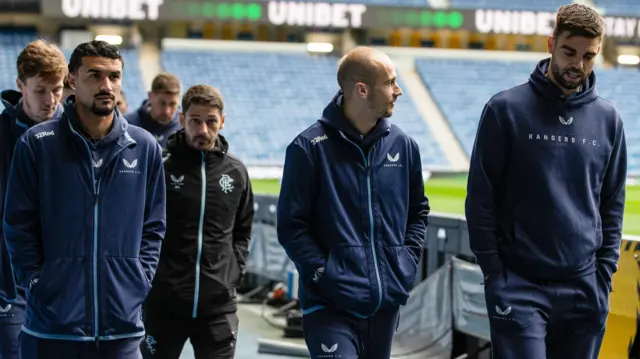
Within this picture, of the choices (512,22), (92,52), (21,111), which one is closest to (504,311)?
(92,52)

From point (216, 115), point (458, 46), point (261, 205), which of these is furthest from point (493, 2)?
Result: point (216, 115)

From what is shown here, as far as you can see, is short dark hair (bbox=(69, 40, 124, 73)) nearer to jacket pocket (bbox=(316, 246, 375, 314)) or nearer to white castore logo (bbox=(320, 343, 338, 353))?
jacket pocket (bbox=(316, 246, 375, 314))

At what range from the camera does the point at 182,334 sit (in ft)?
17.2

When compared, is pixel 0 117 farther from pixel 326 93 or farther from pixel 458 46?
pixel 458 46

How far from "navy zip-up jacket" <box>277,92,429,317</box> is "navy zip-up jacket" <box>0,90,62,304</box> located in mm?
1370

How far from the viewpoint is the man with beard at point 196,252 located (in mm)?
5199

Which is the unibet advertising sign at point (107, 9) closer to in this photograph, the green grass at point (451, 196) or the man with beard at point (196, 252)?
the green grass at point (451, 196)

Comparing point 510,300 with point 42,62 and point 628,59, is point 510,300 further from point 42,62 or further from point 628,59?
point 628,59

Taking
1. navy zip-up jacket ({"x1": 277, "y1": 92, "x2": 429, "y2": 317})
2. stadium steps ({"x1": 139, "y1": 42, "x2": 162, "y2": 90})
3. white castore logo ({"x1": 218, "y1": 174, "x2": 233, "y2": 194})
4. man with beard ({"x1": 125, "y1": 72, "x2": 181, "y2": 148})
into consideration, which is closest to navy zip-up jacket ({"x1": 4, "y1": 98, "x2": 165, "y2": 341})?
navy zip-up jacket ({"x1": 277, "y1": 92, "x2": 429, "y2": 317})

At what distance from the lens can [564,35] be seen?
3848 mm

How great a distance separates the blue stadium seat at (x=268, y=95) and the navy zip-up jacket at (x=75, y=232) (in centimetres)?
2112

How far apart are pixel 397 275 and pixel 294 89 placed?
26.4 metres

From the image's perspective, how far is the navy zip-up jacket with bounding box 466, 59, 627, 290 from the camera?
390 cm

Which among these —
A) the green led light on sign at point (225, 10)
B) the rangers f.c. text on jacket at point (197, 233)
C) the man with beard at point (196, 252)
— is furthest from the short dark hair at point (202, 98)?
the green led light on sign at point (225, 10)
